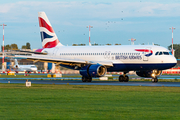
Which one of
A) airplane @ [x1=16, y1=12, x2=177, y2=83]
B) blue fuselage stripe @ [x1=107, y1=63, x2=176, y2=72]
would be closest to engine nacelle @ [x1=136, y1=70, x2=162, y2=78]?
airplane @ [x1=16, y1=12, x2=177, y2=83]

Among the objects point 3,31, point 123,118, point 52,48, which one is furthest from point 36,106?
point 3,31

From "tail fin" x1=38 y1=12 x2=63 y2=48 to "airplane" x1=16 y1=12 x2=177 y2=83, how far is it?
8.76 feet

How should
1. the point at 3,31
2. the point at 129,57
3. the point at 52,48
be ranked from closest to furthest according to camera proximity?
the point at 129,57, the point at 52,48, the point at 3,31

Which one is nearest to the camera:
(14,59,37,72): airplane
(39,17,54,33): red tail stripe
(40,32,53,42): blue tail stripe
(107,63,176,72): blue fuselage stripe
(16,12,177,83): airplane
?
(107,63,176,72): blue fuselage stripe

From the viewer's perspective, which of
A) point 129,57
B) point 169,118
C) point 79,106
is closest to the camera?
point 169,118

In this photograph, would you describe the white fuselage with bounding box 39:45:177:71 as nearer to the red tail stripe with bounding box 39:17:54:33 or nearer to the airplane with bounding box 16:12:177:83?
the airplane with bounding box 16:12:177:83

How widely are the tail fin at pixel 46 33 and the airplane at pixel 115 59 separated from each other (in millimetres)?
2669

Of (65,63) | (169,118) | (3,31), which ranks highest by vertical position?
(3,31)

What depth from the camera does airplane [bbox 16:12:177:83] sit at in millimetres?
42656

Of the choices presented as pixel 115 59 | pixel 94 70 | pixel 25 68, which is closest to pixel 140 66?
pixel 115 59

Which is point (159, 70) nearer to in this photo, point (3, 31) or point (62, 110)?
point (62, 110)

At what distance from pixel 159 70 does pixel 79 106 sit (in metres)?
27.6

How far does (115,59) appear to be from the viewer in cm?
4481

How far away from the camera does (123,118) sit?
14203 mm
